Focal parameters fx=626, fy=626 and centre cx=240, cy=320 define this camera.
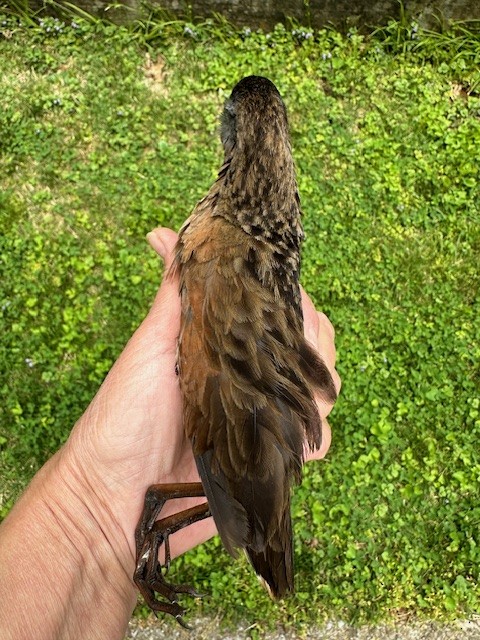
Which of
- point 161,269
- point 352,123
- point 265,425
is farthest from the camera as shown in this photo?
point 352,123

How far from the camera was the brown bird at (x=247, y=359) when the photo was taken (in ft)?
8.18

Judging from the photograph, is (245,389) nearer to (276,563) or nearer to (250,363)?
(250,363)

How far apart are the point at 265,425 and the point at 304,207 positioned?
2.63 metres

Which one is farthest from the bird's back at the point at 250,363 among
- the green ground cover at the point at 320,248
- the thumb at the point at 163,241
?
the green ground cover at the point at 320,248

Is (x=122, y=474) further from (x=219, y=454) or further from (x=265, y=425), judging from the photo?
(x=265, y=425)

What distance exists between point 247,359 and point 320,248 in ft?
7.42

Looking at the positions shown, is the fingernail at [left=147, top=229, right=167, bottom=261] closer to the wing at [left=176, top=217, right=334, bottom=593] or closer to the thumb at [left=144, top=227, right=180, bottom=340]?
the thumb at [left=144, top=227, right=180, bottom=340]

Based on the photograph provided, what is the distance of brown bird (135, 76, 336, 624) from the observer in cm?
249

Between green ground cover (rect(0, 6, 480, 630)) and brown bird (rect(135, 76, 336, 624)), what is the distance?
1.26 metres

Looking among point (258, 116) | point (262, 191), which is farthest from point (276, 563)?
point (258, 116)

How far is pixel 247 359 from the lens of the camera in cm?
259

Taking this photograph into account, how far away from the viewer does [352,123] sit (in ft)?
16.9

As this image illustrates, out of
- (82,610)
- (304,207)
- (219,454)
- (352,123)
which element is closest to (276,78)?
(352,123)

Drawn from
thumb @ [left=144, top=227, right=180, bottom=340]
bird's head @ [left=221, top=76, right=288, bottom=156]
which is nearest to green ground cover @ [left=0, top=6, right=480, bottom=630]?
thumb @ [left=144, top=227, right=180, bottom=340]
